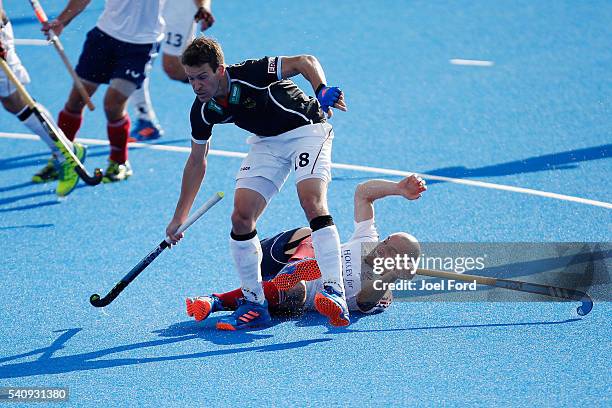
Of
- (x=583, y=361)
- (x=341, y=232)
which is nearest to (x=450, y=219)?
(x=341, y=232)

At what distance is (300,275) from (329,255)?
431 mm

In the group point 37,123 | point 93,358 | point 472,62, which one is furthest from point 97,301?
point 472,62

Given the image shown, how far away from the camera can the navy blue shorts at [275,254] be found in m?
6.41

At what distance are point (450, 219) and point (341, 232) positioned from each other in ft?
2.88

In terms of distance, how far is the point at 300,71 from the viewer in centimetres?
593

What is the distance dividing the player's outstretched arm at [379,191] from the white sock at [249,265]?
737 mm

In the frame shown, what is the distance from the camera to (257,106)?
600cm

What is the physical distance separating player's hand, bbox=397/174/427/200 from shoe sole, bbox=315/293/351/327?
85 cm

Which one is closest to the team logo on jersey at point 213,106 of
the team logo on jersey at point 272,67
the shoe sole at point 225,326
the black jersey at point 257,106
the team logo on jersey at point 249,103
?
the black jersey at point 257,106

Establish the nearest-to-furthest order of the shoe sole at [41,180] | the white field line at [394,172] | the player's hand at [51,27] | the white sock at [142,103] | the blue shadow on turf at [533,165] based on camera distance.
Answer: the white field line at [394,172]
the player's hand at [51,27]
the blue shadow on turf at [533,165]
the shoe sole at [41,180]
the white sock at [142,103]

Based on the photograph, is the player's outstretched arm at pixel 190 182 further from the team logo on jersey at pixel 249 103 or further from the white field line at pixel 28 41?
the white field line at pixel 28 41

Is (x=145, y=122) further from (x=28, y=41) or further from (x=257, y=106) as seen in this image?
(x=257, y=106)

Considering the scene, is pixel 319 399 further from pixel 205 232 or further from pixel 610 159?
pixel 610 159

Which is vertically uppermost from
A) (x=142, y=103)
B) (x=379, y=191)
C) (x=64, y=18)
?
(x=64, y=18)
